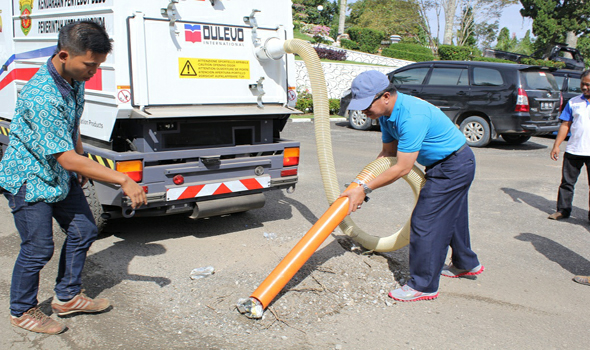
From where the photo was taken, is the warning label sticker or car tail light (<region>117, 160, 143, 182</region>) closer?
car tail light (<region>117, 160, 143, 182</region>)

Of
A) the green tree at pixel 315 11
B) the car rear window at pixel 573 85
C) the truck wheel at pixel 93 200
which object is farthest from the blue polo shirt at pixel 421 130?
the green tree at pixel 315 11

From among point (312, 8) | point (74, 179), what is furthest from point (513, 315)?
point (312, 8)

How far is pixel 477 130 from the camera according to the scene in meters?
11.3

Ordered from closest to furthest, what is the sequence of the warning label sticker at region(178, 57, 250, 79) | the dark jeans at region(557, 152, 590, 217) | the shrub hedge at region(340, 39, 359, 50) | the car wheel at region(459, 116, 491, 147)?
1. the warning label sticker at region(178, 57, 250, 79)
2. the dark jeans at region(557, 152, 590, 217)
3. the car wheel at region(459, 116, 491, 147)
4. the shrub hedge at region(340, 39, 359, 50)

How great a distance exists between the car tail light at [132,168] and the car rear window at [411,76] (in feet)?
30.7

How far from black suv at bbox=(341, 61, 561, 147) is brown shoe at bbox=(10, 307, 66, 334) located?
1009 cm

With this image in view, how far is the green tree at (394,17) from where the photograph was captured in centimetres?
4075

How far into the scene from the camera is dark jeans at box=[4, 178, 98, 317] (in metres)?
2.98

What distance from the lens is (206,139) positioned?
16.8 feet

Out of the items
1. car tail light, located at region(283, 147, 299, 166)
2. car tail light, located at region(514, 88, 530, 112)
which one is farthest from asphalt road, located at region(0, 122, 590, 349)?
car tail light, located at region(514, 88, 530, 112)

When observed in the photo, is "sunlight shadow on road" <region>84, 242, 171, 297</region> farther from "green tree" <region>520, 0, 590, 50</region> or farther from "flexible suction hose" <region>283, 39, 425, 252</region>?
"green tree" <region>520, 0, 590, 50</region>

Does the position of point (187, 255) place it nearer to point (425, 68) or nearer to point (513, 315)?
point (513, 315)

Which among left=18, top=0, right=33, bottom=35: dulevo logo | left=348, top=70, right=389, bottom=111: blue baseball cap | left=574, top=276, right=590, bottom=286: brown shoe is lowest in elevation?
left=574, top=276, right=590, bottom=286: brown shoe

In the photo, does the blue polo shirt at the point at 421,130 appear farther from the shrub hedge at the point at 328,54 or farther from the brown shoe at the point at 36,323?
the shrub hedge at the point at 328,54
